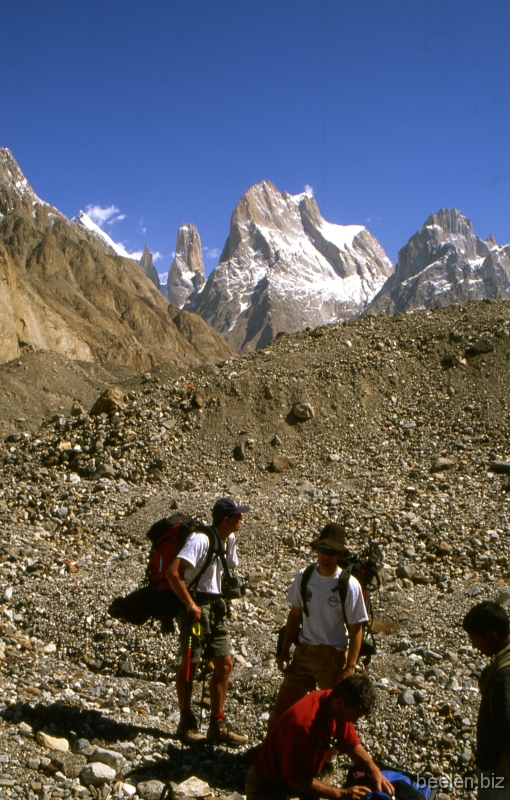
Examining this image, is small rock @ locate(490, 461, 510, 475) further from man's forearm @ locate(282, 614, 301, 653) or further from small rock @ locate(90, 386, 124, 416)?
man's forearm @ locate(282, 614, 301, 653)

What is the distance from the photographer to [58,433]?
12.8 meters

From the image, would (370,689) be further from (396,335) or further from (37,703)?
(396,335)

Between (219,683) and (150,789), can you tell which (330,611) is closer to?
(219,683)

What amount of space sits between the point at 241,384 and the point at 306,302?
166 m

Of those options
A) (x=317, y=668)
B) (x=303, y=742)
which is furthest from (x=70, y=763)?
(x=303, y=742)

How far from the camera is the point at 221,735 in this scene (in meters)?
4.30

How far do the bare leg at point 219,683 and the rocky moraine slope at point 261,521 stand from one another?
0.29 m

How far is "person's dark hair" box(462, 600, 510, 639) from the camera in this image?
3.10 m

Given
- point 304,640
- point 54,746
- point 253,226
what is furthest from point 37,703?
point 253,226

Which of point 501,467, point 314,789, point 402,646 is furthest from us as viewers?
point 501,467

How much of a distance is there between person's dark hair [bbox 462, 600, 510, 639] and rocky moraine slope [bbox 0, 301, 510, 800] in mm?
1831

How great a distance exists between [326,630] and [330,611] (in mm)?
124

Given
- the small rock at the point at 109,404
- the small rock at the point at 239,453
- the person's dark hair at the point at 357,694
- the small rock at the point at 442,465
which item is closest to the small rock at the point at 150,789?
the person's dark hair at the point at 357,694

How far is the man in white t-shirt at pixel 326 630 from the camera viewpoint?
3.78m
